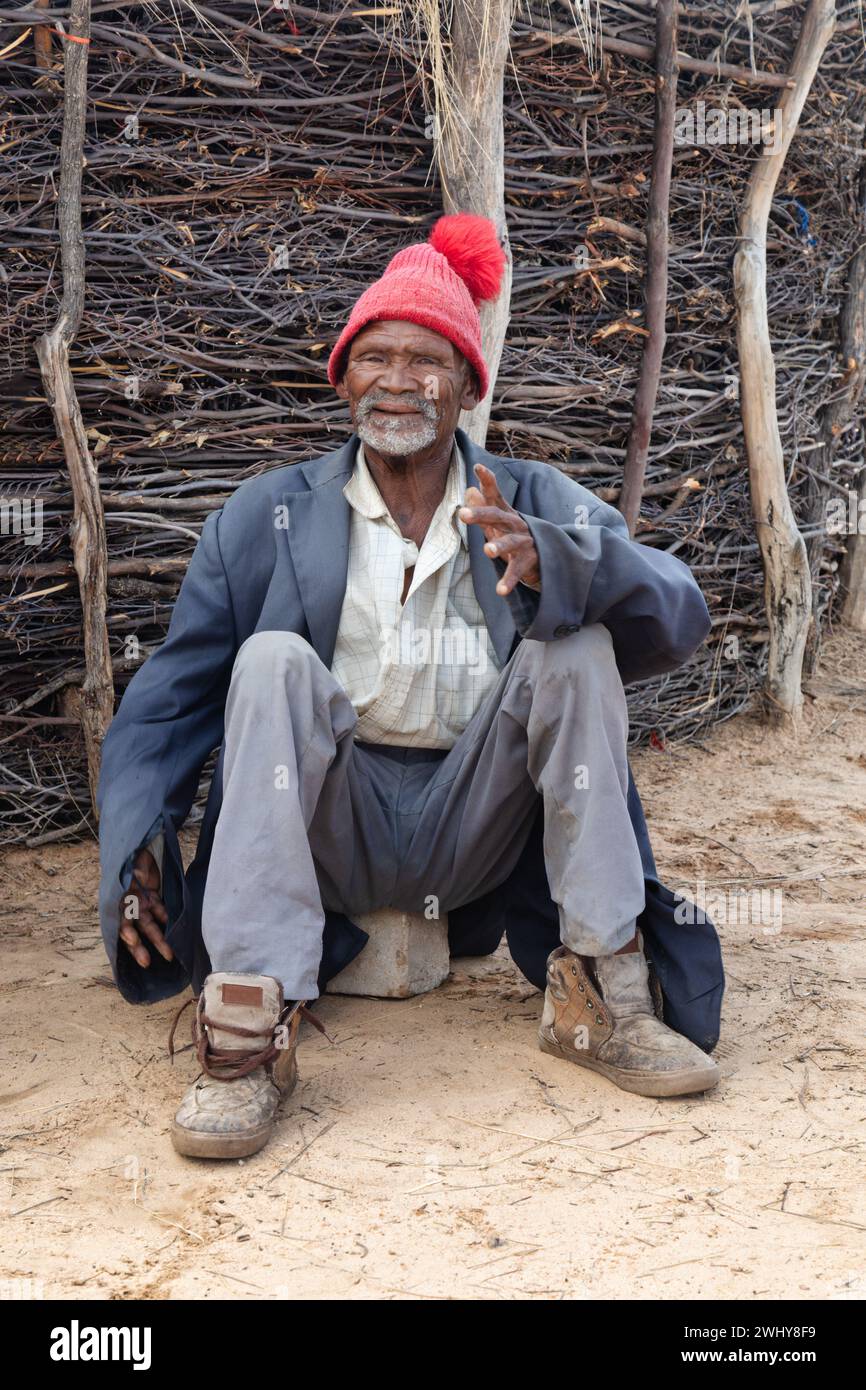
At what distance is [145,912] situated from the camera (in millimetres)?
Answer: 2381

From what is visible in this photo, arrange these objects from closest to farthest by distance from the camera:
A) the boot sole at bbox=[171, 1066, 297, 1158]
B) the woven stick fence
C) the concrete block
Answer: the boot sole at bbox=[171, 1066, 297, 1158], the concrete block, the woven stick fence

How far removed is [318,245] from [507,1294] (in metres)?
2.84

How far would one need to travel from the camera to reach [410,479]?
2.69 metres

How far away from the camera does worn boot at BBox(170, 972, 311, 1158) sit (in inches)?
83.0

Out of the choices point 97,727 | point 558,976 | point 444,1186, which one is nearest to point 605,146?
point 97,727

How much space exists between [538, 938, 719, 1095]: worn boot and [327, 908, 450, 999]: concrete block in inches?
16.0

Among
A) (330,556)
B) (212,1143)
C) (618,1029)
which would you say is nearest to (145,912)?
(212,1143)

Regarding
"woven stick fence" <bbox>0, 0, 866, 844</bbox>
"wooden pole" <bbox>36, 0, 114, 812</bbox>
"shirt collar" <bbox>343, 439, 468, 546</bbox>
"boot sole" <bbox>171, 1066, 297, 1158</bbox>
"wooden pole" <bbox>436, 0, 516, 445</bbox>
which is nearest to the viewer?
"boot sole" <bbox>171, 1066, 297, 1158</bbox>

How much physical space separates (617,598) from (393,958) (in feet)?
3.20

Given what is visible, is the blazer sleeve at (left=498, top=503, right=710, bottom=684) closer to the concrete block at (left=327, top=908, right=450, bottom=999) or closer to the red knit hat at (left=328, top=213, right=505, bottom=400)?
the red knit hat at (left=328, top=213, right=505, bottom=400)

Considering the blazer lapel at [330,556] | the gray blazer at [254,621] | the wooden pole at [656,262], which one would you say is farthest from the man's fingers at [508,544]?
the wooden pole at [656,262]

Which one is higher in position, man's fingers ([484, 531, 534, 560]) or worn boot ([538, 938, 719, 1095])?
man's fingers ([484, 531, 534, 560])

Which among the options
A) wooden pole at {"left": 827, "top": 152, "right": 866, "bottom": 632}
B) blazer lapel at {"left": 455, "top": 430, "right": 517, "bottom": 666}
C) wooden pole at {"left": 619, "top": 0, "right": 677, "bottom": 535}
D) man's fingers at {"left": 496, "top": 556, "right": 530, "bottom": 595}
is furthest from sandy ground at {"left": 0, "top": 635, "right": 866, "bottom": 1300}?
wooden pole at {"left": 827, "top": 152, "right": 866, "bottom": 632}

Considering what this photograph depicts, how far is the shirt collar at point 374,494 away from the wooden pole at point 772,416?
2.13m
